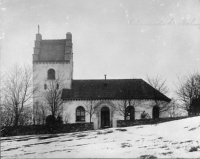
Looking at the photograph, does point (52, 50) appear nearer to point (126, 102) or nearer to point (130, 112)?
point (126, 102)

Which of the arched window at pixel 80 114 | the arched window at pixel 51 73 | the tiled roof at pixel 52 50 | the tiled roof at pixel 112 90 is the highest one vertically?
the tiled roof at pixel 52 50

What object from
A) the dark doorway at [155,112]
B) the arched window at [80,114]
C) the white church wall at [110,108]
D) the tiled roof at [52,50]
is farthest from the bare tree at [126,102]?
the tiled roof at [52,50]

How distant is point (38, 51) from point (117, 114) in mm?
14267

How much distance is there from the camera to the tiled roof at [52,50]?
3550cm

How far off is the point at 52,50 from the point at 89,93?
333 inches

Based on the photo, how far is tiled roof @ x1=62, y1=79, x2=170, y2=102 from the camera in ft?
109

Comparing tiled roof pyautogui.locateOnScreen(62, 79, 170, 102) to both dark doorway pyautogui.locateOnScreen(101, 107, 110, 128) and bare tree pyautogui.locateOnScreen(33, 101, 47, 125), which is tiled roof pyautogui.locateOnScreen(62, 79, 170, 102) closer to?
dark doorway pyautogui.locateOnScreen(101, 107, 110, 128)

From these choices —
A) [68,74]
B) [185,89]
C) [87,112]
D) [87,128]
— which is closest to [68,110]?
[87,112]

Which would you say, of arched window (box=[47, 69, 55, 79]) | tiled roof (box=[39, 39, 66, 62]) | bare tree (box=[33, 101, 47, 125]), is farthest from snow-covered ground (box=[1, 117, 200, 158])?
tiled roof (box=[39, 39, 66, 62])

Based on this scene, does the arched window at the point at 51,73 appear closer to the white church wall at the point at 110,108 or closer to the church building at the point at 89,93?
the church building at the point at 89,93

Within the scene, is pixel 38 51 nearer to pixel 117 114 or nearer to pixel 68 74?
pixel 68 74

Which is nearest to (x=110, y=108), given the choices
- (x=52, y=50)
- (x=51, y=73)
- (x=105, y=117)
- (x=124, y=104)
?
(x=105, y=117)

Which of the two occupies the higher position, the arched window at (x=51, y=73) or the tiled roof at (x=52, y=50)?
the tiled roof at (x=52, y=50)

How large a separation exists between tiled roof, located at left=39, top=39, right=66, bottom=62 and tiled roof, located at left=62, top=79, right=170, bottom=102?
437 cm
